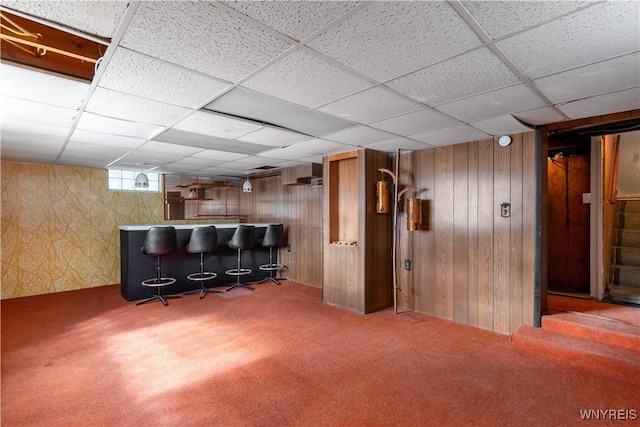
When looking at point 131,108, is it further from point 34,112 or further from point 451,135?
point 451,135

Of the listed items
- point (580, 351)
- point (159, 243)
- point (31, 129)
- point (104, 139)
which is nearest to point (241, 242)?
point (159, 243)

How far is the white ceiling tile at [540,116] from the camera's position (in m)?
2.62

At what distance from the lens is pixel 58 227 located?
17.4 feet

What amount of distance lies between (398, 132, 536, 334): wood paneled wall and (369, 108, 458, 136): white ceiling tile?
0.91 m

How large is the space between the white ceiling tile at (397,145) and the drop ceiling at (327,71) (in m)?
0.20

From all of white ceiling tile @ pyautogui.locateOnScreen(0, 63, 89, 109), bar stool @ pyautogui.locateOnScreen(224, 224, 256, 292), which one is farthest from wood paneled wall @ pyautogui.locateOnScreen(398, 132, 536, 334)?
white ceiling tile @ pyautogui.locateOnScreen(0, 63, 89, 109)

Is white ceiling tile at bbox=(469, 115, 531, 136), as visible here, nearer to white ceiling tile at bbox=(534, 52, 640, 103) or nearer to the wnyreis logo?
white ceiling tile at bbox=(534, 52, 640, 103)

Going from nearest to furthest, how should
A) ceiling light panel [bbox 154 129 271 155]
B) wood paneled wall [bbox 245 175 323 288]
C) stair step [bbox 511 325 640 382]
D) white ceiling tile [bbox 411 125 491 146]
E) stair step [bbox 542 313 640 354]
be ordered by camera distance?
stair step [bbox 511 325 640 382]
stair step [bbox 542 313 640 354]
white ceiling tile [bbox 411 125 491 146]
ceiling light panel [bbox 154 129 271 155]
wood paneled wall [bbox 245 175 323 288]

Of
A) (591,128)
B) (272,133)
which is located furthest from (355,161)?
(591,128)

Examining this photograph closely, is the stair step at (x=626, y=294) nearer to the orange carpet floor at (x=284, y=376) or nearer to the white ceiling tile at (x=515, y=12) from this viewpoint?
the orange carpet floor at (x=284, y=376)

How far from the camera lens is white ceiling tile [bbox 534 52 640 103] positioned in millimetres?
1798

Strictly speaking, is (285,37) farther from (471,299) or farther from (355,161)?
(471,299)

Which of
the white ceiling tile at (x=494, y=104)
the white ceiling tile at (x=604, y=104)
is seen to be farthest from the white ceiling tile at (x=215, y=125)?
the white ceiling tile at (x=604, y=104)

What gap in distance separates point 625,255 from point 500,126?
10.8ft
